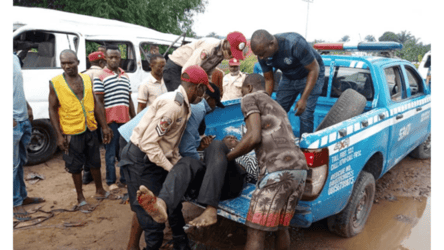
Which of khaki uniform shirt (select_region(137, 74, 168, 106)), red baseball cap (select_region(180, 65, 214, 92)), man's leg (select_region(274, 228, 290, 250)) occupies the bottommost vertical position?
man's leg (select_region(274, 228, 290, 250))

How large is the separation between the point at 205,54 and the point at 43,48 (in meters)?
3.20

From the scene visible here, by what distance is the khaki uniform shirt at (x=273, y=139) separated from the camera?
7.76ft

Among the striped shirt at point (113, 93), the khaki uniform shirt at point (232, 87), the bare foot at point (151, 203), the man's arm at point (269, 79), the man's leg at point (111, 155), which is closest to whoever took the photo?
the bare foot at point (151, 203)

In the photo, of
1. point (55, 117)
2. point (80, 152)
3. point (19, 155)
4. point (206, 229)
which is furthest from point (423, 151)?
point (19, 155)

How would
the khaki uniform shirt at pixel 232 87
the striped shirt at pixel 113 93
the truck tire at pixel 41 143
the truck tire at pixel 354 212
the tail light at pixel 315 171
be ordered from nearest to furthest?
the tail light at pixel 315 171 < the truck tire at pixel 354 212 < the striped shirt at pixel 113 93 < the truck tire at pixel 41 143 < the khaki uniform shirt at pixel 232 87

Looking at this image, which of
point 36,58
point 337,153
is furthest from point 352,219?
point 36,58

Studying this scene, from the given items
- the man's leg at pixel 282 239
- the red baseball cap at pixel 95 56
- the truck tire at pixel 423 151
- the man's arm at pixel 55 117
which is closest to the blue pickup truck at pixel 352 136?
the man's leg at pixel 282 239

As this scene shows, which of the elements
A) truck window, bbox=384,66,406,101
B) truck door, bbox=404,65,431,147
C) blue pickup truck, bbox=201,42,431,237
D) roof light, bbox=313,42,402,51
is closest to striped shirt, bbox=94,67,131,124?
blue pickup truck, bbox=201,42,431,237

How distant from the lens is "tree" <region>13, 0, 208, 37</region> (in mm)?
12316

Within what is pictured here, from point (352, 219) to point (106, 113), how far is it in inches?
124

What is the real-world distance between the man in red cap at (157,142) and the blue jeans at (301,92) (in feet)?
5.28

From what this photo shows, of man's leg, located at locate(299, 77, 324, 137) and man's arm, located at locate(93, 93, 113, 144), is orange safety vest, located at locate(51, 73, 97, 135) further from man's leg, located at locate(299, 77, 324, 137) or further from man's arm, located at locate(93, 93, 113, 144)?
man's leg, located at locate(299, 77, 324, 137)

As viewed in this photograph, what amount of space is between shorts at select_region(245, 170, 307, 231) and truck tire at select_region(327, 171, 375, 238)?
974 mm

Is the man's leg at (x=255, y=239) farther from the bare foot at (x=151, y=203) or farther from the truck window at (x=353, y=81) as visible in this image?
the truck window at (x=353, y=81)
